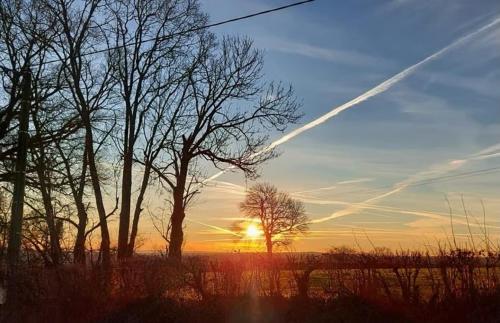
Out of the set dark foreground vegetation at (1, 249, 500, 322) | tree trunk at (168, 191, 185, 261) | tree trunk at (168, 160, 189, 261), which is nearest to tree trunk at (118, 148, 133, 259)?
tree trunk at (168, 191, 185, 261)

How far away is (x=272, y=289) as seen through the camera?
454 inches

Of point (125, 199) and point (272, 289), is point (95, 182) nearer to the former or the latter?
point (125, 199)

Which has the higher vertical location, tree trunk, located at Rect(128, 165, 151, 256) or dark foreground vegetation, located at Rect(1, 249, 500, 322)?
tree trunk, located at Rect(128, 165, 151, 256)

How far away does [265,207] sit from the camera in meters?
71.5

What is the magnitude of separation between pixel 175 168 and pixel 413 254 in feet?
88.3

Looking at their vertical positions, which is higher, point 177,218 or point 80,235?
point 177,218

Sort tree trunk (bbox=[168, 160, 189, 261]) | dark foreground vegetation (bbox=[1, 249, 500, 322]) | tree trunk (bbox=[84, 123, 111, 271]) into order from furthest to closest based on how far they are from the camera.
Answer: tree trunk (bbox=[168, 160, 189, 261])
tree trunk (bbox=[84, 123, 111, 271])
dark foreground vegetation (bbox=[1, 249, 500, 322])

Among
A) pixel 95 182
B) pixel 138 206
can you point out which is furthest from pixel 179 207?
pixel 95 182

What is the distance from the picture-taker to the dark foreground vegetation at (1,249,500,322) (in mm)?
9039

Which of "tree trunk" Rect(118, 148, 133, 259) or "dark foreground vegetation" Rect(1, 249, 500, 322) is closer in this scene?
"dark foreground vegetation" Rect(1, 249, 500, 322)

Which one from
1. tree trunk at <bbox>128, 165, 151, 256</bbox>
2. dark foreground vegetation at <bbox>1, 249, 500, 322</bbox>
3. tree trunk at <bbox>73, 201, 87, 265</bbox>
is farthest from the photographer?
tree trunk at <bbox>128, 165, 151, 256</bbox>

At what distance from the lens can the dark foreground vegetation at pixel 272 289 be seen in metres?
9.04

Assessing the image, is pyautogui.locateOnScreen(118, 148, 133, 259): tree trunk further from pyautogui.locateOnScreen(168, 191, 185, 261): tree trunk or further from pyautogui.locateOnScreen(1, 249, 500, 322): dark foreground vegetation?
pyautogui.locateOnScreen(1, 249, 500, 322): dark foreground vegetation

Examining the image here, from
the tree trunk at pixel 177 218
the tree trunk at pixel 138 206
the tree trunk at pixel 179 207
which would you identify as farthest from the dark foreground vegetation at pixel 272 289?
the tree trunk at pixel 179 207
